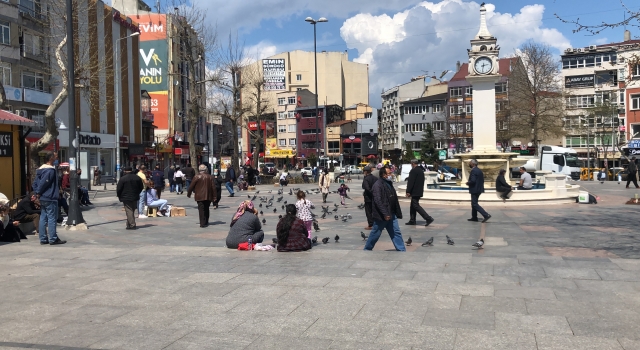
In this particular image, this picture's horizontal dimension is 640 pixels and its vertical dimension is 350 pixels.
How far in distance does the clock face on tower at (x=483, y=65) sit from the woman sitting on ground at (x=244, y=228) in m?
18.9

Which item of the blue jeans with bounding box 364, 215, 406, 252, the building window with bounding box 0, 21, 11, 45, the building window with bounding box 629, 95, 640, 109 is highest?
the building window with bounding box 0, 21, 11, 45

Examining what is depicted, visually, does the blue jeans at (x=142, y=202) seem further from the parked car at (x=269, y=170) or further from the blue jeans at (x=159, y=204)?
the parked car at (x=269, y=170)

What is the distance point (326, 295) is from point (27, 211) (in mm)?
8808

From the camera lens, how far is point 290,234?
34.2 ft

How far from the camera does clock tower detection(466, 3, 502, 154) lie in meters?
26.7

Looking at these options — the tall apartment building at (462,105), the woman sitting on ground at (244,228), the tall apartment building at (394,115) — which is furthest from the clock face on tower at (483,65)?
the tall apartment building at (394,115)

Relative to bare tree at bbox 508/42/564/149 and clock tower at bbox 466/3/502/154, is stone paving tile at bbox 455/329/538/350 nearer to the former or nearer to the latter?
clock tower at bbox 466/3/502/154

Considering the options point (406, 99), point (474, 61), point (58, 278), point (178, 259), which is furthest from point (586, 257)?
point (406, 99)

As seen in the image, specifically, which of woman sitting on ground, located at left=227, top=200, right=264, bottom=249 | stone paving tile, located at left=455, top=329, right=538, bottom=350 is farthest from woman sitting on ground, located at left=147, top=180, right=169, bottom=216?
stone paving tile, located at left=455, top=329, right=538, bottom=350

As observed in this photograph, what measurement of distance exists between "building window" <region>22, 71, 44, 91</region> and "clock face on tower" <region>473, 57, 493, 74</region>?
96.3 ft

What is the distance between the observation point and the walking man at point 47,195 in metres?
11.2

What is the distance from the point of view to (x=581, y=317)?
5.91 m

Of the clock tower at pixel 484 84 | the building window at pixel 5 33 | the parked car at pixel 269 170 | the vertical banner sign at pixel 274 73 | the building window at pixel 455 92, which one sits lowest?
the parked car at pixel 269 170

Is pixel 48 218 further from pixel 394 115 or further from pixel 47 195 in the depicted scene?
pixel 394 115
